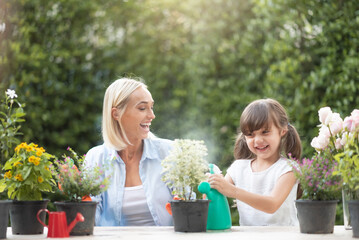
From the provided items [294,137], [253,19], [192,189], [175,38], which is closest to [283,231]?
[192,189]

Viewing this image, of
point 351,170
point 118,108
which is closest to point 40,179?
point 118,108

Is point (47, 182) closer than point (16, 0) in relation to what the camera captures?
Yes

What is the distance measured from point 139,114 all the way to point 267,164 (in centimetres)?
76

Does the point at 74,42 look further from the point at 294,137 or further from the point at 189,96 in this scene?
the point at 294,137

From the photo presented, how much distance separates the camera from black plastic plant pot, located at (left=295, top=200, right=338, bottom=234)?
82.7 inches

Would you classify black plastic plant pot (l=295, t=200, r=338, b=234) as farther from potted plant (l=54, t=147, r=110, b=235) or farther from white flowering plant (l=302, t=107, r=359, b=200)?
potted plant (l=54, t=147, r=110, b=235)

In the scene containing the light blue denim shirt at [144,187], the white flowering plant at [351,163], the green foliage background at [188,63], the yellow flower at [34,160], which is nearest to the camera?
the white flowering plant at [351,163]

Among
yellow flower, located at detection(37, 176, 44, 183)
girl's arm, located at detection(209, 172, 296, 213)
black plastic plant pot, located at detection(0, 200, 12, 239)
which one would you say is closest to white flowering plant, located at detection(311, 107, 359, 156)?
girl's arm, located at detection(209, 172, 296, 213)

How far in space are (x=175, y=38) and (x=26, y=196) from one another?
412 cm

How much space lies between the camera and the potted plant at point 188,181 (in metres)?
2.15

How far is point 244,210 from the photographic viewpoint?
2.94 meters

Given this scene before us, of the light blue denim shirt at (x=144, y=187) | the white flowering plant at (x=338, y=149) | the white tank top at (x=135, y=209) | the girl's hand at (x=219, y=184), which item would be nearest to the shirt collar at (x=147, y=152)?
the light blue denim shirt at (x=144, y=187)

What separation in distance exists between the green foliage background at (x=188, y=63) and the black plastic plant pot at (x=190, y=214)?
1976 millimetres

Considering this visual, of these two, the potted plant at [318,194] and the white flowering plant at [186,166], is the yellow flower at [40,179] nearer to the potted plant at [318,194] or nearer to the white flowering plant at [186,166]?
the white flowering plant at [186,166]
